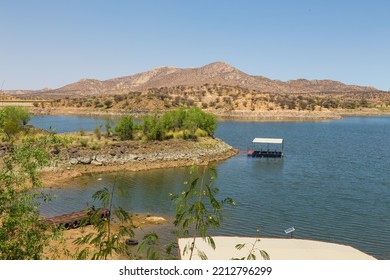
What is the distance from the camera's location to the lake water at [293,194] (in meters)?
29.2

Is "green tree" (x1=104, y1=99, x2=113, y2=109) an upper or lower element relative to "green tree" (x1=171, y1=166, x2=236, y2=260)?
lower

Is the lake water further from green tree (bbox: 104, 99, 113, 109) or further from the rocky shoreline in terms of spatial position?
green tree (bbox: 104, 99, 113, 109)

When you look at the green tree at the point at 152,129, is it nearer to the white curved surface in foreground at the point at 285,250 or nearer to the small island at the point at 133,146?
the small island at the point at 133,146

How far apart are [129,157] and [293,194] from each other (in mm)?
23711

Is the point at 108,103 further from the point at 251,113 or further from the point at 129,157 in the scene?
the point at 129,157

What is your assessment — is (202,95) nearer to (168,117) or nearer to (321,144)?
(321,144)

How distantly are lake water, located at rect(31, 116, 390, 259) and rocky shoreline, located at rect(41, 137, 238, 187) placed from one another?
2.22 metres

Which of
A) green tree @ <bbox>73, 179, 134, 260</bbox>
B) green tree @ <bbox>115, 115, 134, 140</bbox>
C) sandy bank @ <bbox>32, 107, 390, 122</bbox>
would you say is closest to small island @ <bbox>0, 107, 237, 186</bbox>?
green tree @ <bbox>115, 115, 134, 140</bbox>

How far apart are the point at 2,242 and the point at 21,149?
3.99m

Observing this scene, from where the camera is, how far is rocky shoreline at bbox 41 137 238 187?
47.3 metres

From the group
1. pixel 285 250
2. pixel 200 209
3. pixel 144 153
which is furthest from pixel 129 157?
pixel 200 209

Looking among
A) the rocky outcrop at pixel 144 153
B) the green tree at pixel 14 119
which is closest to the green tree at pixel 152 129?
Result: the rocky outcrop at pixel 144 153

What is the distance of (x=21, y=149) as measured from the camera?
45.9 feet

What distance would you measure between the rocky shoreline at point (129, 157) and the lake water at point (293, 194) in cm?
222
